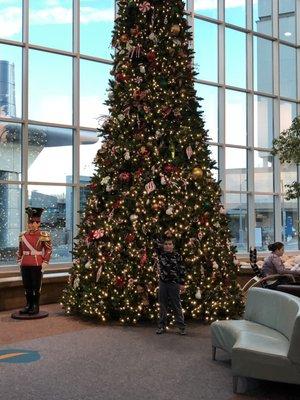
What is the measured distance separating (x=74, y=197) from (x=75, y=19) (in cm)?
440

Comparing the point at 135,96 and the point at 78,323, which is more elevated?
the point at 135,96

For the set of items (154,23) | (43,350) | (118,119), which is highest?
(154,23)

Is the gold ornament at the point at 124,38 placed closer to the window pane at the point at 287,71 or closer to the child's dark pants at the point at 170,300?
the child's dark pants at the point at 170,300

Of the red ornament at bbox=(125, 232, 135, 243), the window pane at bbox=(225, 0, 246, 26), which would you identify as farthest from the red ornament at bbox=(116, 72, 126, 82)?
the window pane at bbox=(225, 0, 246, 26)

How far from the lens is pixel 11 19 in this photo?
13.1 meters

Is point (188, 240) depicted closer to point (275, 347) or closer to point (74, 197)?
point (275, 347)

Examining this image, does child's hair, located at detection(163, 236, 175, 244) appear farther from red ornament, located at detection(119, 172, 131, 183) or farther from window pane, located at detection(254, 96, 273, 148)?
window pane, located at detection(254, 96, 273, 148)

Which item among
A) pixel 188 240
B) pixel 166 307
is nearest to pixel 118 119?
pixel 188 240

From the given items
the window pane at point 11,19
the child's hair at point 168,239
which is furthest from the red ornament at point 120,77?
the window pane at point 11,19

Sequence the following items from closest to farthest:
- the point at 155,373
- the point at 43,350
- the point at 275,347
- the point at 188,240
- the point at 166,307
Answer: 1. the point at 275,347
2. the point at 155,373
3. the point at 43,350
4. the point at 166,307
5. the point at 188,240

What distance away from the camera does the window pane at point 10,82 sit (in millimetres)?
12805

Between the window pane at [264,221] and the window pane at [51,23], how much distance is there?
755 cm

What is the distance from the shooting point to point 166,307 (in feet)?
27.7

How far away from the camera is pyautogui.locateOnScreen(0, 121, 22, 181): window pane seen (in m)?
12.7
